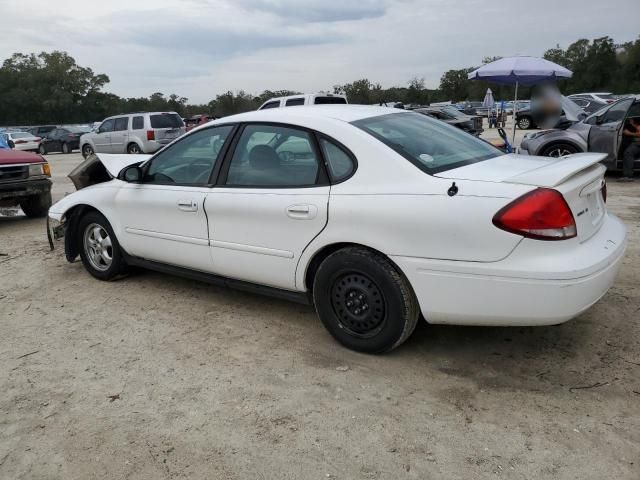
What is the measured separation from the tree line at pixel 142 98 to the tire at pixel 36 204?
1745 inches

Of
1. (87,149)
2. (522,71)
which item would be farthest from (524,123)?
(87,149)

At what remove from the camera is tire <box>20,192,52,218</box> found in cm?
885

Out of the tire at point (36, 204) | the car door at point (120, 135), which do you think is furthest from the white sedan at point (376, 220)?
the car door at point (120, 135)

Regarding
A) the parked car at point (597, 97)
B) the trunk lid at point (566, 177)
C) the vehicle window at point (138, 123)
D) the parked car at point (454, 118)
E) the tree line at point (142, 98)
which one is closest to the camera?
the trunk lid at point (566, 177)

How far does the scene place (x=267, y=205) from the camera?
3578 mm

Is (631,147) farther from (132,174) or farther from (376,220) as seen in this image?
(132,174)

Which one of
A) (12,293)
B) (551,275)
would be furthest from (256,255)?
(12,293)

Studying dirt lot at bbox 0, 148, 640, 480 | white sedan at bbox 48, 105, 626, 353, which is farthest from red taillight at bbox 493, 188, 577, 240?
dirt lot at bbox 0, 148, 640, 480

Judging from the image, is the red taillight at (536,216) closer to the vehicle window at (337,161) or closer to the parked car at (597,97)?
the vehicle window at (337,161)

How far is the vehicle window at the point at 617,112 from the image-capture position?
953 cm

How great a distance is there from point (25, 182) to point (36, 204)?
68cm

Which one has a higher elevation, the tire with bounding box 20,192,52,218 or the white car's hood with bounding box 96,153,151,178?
the white car's hood with bounding box 96,153,151,178

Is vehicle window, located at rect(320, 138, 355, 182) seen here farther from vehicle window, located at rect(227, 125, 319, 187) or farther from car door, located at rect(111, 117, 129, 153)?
car door, located at rect(111, 117, 129, 153)

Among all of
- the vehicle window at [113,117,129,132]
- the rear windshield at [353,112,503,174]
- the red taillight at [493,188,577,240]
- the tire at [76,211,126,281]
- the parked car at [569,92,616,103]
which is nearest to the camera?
the red taillight at [493,188,577,240]
